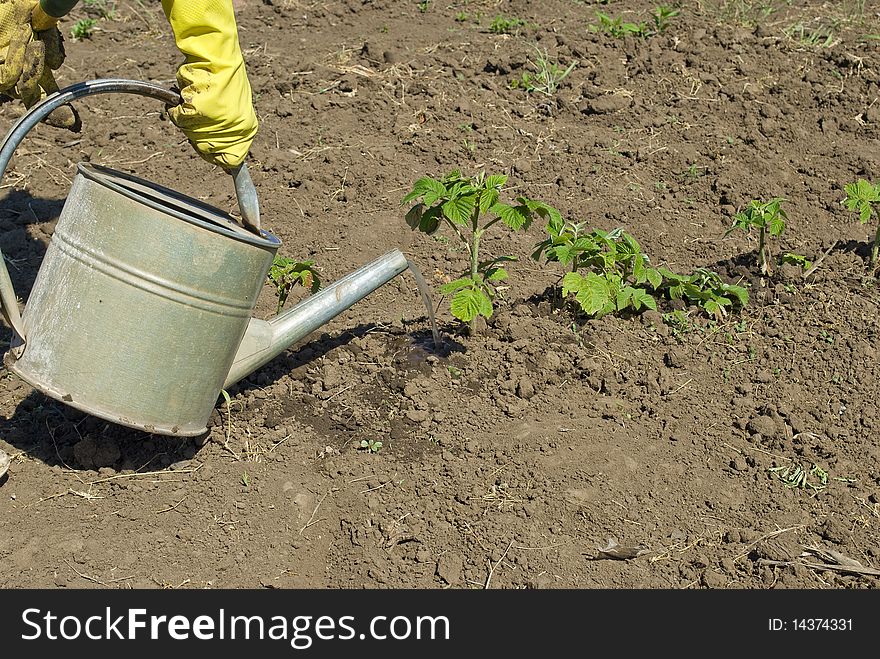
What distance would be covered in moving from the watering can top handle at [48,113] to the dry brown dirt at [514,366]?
1.89 feet

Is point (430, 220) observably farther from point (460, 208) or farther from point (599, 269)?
point (599, 269)

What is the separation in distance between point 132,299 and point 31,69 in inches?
28.2

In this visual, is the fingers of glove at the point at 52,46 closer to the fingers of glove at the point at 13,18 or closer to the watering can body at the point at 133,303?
the fingers of glove at the point at 13,18

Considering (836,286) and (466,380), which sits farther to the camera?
(836,286)

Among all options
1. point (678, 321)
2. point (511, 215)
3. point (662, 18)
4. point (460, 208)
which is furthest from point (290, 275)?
point (662, 18)

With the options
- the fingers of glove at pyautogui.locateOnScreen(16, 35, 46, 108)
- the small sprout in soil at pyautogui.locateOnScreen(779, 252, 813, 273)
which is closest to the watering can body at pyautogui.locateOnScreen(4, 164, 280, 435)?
the fingers of glove at pyautogui.locateOnScreen(16, 35, 46, 108)

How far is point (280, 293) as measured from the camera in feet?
10.4

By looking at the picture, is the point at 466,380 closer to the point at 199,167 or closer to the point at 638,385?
the point at 638,385

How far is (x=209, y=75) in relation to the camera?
2385 mm

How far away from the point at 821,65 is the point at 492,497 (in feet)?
9.76

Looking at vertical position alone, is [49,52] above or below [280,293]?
above

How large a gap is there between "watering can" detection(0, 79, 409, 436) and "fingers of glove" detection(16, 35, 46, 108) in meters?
0.28

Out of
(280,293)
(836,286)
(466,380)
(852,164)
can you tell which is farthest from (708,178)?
(280,293)

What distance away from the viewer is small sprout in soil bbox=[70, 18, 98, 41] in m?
5.27
